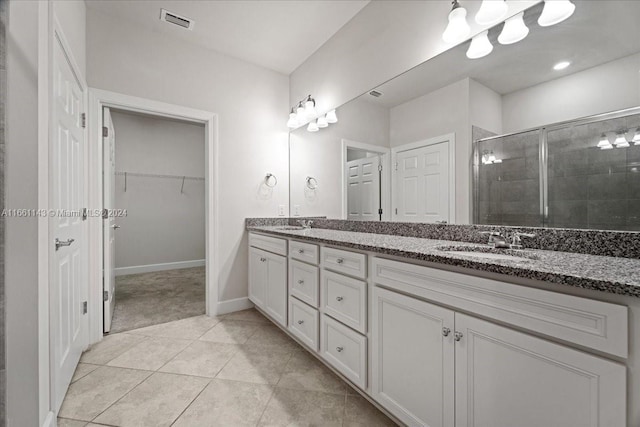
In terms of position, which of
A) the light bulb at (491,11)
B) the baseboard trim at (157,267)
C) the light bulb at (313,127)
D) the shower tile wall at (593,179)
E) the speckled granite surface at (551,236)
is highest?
the light bulb at (491,11)

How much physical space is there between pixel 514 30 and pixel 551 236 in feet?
3.29

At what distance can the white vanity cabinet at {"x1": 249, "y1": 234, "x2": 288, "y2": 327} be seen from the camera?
2174 millimetres

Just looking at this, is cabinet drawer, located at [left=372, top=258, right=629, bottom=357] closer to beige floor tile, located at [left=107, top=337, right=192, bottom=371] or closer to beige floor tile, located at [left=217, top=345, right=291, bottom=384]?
beige floor tile, located at [left=217, top=345, right=291, bottom=384]

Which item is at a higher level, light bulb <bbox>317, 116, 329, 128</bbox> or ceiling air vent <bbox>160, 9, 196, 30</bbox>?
ceiling air vent <bbox>160, 9, 196, 30</bbox>

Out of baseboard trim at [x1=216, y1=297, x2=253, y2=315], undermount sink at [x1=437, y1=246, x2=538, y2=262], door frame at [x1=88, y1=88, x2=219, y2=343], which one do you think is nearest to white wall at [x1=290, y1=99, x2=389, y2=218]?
door frame at [x1=88, y1=88, x2=219, y2=343]

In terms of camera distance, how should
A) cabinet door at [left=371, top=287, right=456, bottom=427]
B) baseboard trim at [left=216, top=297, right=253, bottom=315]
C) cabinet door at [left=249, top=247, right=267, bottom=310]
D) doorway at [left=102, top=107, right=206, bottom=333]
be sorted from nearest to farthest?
cabinet door at [left=371, top=287, right=456, bottom=427], cabinet door at [left=249, top=247, right=267, bottom=310], baseboard trim at [left=216, top=297, right=253, bottom=315], doorway at [left=102, top=107, right=206, bottom=333]

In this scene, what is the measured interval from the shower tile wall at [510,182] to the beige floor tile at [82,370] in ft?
8.34

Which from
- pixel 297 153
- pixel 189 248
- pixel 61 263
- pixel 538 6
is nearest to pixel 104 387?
pixel 61 263

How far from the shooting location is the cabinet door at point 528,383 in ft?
2.30

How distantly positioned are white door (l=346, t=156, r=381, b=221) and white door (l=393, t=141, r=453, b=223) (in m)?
0.21

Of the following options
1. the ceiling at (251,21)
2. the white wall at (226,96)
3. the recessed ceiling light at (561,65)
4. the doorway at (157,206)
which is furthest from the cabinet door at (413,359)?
the doorway at (157,206)

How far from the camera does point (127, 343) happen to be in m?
2.17

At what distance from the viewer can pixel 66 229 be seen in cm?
163

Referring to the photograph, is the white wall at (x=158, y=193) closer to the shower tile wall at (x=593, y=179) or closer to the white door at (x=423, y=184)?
the white door at (x=423, y=184)
